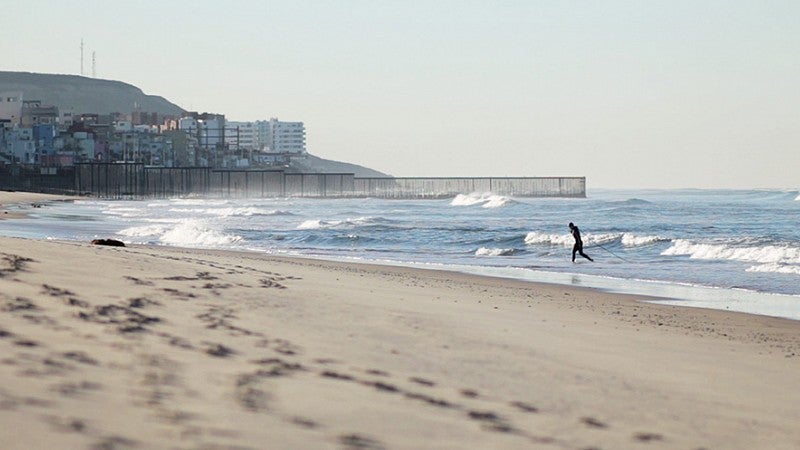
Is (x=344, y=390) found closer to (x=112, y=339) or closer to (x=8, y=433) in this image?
(x=112, y=339)

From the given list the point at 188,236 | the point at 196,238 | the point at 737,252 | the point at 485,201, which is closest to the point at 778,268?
the point at 737,252

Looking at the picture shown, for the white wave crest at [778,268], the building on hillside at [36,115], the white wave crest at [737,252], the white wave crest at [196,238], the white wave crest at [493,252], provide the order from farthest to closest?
the building on hillside at [36,115]
the white wave crest at [196,238]
the white wave crest at [493,252]
the white wave crest at [737,252]
the white wave crest at [778,268]

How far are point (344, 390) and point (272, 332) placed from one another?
173cm

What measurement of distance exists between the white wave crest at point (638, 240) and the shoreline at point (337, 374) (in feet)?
71.1

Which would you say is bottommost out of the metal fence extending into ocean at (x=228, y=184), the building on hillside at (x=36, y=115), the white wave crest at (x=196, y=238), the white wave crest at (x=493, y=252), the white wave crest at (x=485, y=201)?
the white wave crest at (x=493, y=252)

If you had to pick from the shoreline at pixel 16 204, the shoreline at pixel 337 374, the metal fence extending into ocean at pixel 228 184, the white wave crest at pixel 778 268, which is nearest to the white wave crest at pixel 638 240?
the white wave crest at pixel 778 268

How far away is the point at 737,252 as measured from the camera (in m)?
28.0

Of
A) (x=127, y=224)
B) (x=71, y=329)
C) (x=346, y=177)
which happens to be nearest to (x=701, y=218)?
(x=127, y=224)

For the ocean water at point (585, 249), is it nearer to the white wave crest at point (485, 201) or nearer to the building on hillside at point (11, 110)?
the white wave crest at point (485, 201)

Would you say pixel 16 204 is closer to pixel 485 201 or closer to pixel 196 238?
pixel 196 238

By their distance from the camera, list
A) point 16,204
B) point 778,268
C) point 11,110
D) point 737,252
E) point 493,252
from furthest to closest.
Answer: point 11,110
point 16,204
point 493,252
point 737,252
point 778,268

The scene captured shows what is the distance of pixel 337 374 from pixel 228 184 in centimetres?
13132

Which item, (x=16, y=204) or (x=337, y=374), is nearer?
(x=337, y=374)

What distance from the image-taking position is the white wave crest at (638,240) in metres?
32.2
